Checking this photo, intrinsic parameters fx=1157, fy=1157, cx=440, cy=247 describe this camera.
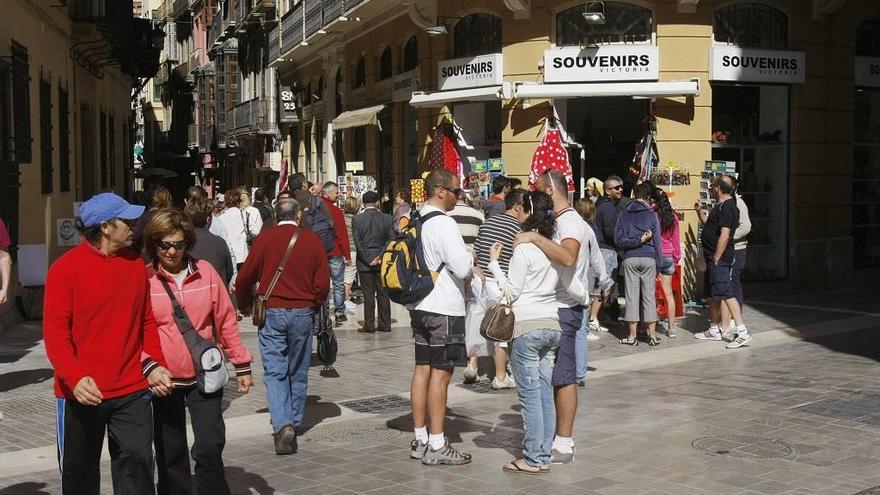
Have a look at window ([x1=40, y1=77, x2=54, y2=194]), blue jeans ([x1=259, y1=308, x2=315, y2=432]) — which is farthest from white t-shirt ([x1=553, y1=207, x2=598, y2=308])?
window ([x1=40, y1=77, x2=54, y2=194])

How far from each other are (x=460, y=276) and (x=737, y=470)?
220 cm

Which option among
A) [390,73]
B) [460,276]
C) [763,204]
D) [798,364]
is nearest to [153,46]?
[390,73]

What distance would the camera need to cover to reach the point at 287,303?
8438 mm

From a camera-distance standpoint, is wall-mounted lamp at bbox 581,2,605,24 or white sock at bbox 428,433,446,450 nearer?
white sock at bbox 428,433,446,450

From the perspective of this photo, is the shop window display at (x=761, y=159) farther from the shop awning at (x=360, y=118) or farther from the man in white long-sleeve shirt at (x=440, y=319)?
the man in white long-sleeve shirt at (x=440, y=319)

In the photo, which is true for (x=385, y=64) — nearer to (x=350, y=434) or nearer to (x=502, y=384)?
(x=502, y=384)

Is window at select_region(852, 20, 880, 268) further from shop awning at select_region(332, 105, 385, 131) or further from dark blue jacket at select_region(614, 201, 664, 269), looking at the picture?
shop awning at select_region(332, 105, 385, 131)

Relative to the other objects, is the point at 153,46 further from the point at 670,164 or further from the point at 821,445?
the point at 821,445

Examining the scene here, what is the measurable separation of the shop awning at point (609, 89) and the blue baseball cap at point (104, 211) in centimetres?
1293

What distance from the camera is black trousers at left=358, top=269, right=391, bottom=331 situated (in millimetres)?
14477

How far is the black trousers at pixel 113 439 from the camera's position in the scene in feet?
17.3

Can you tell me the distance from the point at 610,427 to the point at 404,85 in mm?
14358

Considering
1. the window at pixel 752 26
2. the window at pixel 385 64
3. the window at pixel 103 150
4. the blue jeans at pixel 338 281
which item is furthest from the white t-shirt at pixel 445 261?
the window at pixel 103 150

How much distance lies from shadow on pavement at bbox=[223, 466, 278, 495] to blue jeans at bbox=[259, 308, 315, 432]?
0.65 meters
